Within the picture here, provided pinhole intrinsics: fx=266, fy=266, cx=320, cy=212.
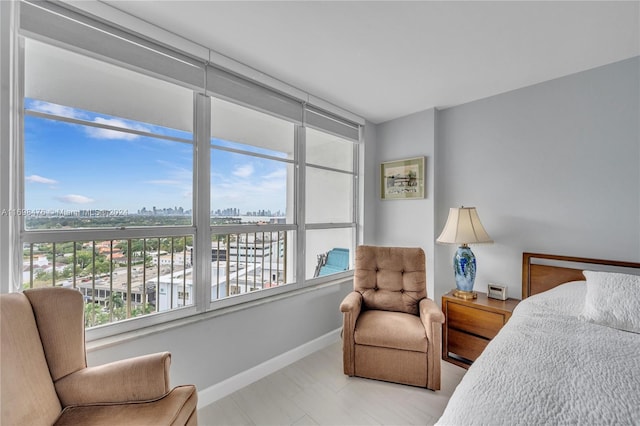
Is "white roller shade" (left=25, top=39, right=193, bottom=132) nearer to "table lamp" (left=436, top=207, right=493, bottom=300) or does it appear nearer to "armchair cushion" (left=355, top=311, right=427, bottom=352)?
"armchair cushion" (left=355, top=311, right=427, bottom=352)

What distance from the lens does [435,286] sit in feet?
9.37

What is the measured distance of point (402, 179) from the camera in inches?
121

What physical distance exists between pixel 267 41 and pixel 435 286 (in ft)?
8.96

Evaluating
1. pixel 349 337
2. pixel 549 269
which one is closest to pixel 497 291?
pixel 549 269

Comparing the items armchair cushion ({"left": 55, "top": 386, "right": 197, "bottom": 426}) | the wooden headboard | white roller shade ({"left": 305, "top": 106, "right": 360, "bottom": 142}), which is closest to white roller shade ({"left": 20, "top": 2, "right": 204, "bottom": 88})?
white roller shade ({"left": 305, "top": 106, "right": 360, "bottom": 142})

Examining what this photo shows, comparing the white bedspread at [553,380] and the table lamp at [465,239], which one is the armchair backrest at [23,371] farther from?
the table lamp at [465,239]

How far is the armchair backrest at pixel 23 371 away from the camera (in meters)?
0.99

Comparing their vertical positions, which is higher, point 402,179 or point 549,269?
point 402,179

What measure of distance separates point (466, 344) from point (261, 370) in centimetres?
171

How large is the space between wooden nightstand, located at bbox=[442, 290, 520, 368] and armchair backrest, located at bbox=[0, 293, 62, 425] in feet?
8.35

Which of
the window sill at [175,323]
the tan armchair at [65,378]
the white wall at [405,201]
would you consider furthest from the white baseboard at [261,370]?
the white wall at [405,201]

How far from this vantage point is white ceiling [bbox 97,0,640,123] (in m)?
1.49

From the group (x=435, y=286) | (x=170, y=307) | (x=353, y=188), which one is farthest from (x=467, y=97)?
(x=170, y=307)

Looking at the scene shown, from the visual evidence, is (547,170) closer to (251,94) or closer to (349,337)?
(349,337)
